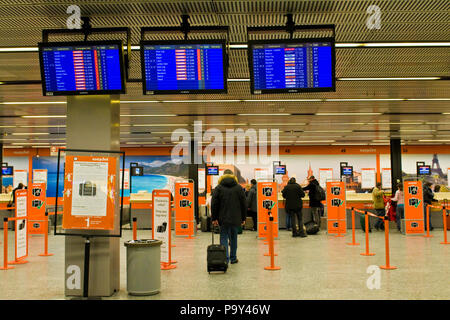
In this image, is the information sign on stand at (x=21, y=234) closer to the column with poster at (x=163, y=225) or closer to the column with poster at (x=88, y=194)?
the column with poster at (x=163, y=225)

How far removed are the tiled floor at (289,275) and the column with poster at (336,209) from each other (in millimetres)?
2582

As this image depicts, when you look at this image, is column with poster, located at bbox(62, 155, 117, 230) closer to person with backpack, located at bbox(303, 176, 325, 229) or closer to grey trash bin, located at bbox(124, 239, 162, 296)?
grey trash bin, located at bbox(124, 239, 162, 296)

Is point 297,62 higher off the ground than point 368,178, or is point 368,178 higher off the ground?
point 297,62

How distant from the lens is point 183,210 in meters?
13.5

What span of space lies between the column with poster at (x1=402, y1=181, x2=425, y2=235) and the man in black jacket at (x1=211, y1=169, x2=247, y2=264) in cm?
718

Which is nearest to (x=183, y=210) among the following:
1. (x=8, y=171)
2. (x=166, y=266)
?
(x=166, y=266)

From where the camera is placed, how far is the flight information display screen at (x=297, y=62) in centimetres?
510

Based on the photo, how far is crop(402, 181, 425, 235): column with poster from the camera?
1303 cm

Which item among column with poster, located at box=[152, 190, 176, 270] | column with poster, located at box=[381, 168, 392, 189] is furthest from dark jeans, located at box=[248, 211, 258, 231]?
column with poster, located at box=[381, 168, 392, 189]

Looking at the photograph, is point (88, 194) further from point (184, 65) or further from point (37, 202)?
point (37, 202)

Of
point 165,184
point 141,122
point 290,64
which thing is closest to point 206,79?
point 290,64

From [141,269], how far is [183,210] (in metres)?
7.52

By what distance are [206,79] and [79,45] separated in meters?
1.53

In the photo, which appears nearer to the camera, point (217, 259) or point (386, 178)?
point (217, 259)
